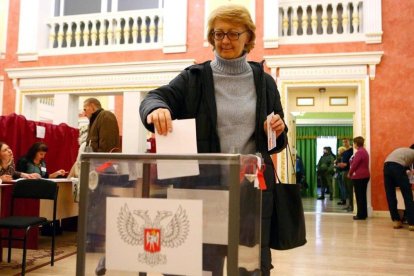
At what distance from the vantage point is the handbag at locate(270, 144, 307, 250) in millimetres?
1403

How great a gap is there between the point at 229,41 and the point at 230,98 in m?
0.20

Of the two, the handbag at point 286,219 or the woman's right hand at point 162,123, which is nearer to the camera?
the woman's right hand at point 162,123

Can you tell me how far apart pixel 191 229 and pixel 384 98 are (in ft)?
24.0

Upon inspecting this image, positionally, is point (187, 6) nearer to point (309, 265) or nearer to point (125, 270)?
point (309, 265)

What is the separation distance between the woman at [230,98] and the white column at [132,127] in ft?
22.3

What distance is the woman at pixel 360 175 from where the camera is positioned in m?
7.04

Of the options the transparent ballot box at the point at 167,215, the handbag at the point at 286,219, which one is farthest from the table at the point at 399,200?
the transparent ballot box at the point at 167,215

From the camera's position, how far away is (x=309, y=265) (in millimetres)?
3797

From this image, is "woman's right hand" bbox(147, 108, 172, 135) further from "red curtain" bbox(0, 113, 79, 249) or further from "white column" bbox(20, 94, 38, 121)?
"white column" bbox(20, 94, 38, 121)

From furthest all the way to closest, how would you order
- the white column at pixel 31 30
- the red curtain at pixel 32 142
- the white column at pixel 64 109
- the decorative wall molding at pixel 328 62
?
the white column at pixel 31 30
the white column at pixel 64 109
the decorative wall molding at pixel 328 62
the red curtain at pixel 32 142

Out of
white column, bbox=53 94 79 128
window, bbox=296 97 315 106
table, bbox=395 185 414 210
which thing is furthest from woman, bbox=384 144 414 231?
white column, bbox=53 94 79 128

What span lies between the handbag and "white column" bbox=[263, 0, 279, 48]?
6.80 meters

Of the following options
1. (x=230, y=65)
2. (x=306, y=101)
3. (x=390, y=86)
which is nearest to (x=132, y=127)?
(x=306, y=101)

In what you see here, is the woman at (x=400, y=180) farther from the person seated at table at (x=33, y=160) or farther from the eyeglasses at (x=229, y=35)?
the eyeglasses at (x=229, y=35)
